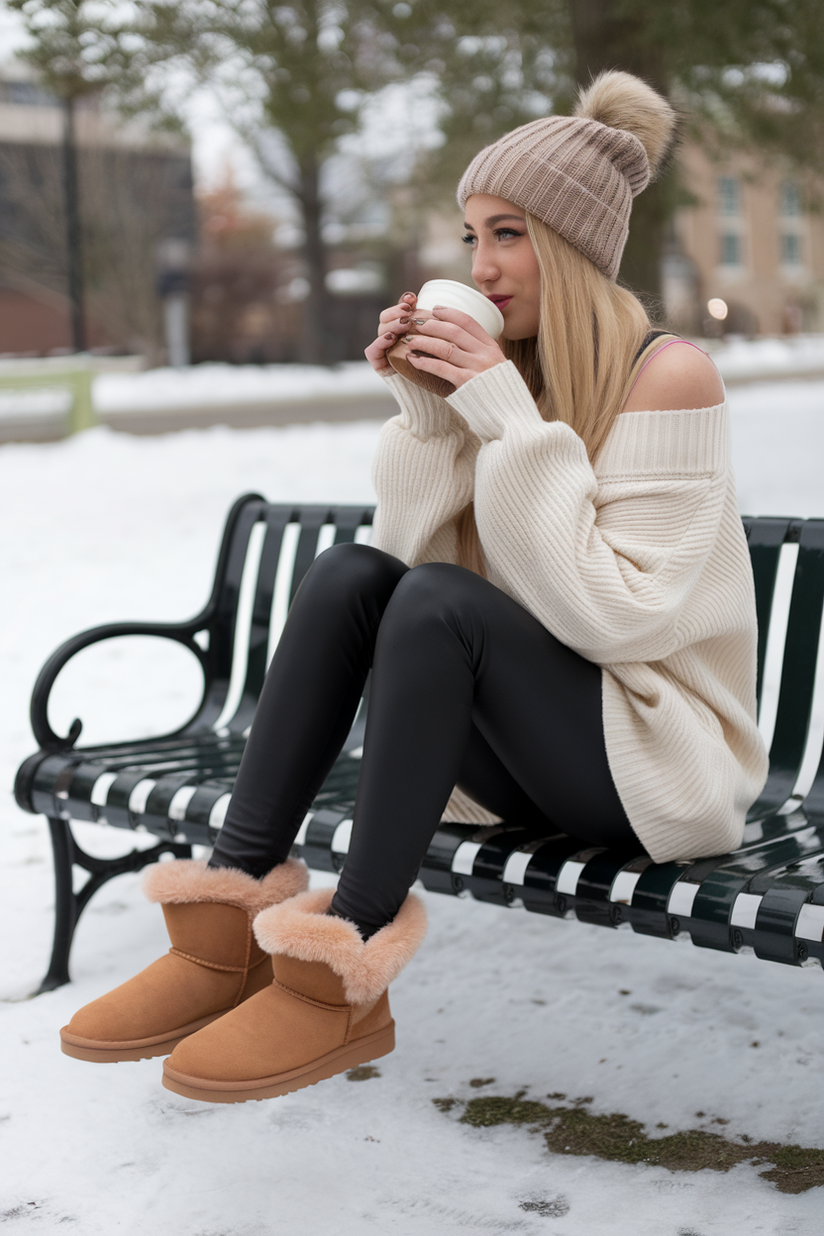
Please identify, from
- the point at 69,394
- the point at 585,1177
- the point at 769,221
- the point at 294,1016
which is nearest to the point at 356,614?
the point at 294,1016

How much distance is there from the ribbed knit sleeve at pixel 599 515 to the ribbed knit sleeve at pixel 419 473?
0.21 m

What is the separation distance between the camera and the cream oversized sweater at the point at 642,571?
211 cm

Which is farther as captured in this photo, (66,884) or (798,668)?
(66,884)

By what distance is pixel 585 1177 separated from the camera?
216cm

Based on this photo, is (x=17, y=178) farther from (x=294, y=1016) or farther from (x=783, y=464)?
(x=294, y=1016)

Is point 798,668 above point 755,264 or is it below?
below

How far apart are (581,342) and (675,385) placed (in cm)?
19

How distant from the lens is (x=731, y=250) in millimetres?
58375

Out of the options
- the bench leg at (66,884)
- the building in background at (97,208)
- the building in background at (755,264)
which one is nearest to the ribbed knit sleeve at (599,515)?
the bench leg at (66,884)

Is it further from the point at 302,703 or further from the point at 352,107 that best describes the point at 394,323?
the point at 352,107

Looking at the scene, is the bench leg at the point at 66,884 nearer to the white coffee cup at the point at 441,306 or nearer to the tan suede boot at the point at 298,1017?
the tan suede boot at the point at 298,1017

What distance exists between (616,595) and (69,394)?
13968 mm

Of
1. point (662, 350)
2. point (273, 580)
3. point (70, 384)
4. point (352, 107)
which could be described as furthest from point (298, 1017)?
point (70, 384)

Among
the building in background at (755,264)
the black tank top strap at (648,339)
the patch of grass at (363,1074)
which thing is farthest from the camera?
the building in background at (755,264)
